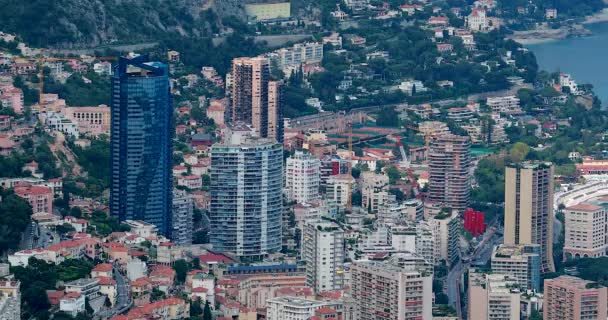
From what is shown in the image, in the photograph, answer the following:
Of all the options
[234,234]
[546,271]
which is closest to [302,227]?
[234,234]

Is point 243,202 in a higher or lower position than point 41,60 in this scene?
lower

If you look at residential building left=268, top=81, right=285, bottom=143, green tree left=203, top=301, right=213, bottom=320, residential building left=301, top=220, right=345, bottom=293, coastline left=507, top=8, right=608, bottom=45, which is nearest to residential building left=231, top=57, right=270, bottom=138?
residential building left=268, top=81, right=285, bottom=143

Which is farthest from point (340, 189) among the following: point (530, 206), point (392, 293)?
point (392, 293)

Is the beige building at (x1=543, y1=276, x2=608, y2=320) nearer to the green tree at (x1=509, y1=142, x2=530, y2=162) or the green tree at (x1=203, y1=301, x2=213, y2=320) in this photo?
the green tree at (x1=203, y1=301, x2=213, y2=320)

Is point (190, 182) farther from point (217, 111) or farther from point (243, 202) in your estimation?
point (217, 111)

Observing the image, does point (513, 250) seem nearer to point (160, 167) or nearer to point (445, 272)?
point (445, 272)

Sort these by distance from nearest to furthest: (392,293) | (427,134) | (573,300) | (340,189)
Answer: (392,293)
(573,300)
(340,189)
(427,134)

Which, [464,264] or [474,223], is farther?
[474,223]
